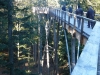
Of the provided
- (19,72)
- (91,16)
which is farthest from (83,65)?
(19,72)

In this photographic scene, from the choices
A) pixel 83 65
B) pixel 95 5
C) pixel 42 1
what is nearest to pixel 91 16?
pixel 83 65

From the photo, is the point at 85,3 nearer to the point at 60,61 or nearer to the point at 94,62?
the point at 60,61

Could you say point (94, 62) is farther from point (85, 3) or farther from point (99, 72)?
point (85, 3)

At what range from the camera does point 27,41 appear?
21547 millimetres

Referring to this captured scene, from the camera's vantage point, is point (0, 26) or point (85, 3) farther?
point (85, 3)

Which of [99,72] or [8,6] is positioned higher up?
[8,6]

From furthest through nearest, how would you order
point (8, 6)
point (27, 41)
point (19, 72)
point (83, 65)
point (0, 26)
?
point (27, 41)
point (0, 26)
point (19, 72)
point (8, 6)
point (83, 65)

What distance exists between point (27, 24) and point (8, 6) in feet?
23.5

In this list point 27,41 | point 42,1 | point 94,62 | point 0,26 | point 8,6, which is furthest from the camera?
point 42,1

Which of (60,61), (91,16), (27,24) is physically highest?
(91,16)

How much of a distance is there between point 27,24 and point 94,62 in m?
17.4

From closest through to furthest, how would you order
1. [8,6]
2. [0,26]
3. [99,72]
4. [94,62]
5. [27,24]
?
[94,62]
[99,72]
[8,6]
[0,26]
[27,24]

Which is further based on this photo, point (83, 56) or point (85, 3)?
point (85, 3)

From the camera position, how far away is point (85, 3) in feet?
92.0
